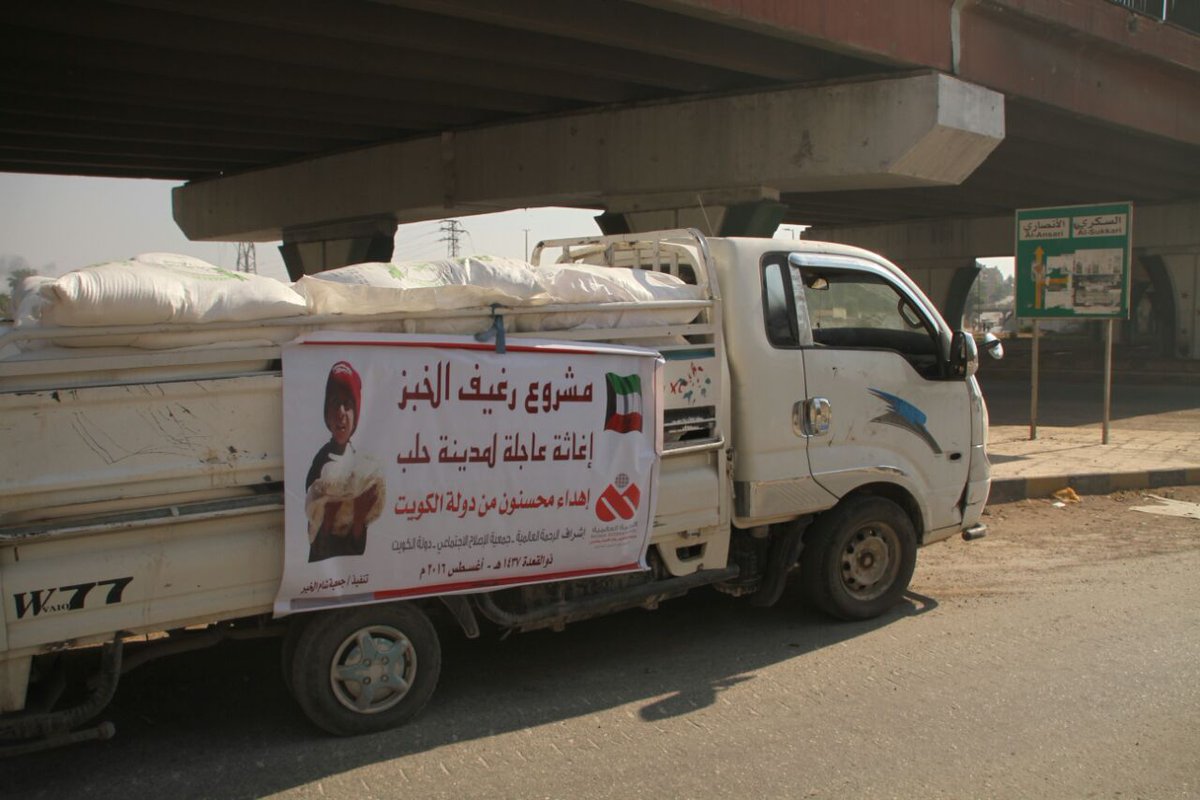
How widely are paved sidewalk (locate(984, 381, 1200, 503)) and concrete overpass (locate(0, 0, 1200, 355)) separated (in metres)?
3.61

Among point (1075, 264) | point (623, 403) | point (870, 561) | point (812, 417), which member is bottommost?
point (870, 561)

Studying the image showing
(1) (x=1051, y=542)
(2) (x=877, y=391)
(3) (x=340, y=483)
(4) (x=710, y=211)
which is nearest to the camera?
(3) (x=340, y=483)

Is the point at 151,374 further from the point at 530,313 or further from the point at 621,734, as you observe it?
the point at 621,734

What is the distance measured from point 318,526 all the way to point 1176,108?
1856cm

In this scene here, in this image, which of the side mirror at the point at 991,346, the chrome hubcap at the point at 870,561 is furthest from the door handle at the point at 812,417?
the side mirror at the point at 991,346

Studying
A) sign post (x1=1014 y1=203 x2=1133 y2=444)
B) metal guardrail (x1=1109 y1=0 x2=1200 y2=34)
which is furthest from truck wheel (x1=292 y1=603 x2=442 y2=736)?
metal guardrail (x1=1109 y1=0 x2=1200 y2=34)

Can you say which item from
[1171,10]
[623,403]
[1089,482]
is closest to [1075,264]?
[1089,482]

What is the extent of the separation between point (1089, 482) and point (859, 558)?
530cm

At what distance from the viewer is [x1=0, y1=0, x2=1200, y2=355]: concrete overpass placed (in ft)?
35.9

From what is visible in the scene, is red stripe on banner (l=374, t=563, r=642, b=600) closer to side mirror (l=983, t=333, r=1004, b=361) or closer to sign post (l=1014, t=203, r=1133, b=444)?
side mirror (l=983, t=333, r=1004, b=361)

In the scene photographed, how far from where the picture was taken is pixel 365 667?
448 cm

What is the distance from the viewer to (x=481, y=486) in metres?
4.66

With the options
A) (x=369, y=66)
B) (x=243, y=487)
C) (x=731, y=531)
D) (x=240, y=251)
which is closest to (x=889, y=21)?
(x=369, y=66)

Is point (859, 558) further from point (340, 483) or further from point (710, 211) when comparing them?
point (710, 211)
